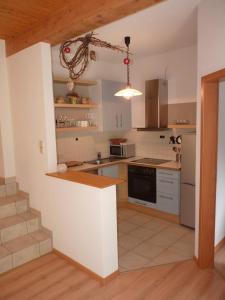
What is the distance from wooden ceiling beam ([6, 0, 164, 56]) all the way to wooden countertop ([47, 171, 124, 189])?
5.03ft

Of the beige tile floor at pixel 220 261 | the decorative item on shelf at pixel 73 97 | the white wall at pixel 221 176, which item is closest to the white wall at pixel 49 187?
the decorative item on shelf at pixel 73 97

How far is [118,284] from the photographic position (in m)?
2.43

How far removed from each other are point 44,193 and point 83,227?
0.81m

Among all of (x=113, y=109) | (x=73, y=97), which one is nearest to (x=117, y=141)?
(x=113, y=109)

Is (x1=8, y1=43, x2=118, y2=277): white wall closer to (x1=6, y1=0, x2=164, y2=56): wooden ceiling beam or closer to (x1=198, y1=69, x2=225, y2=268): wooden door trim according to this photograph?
(x1=6, y1=0, x2=164, y2=56): wooden ceiling beam

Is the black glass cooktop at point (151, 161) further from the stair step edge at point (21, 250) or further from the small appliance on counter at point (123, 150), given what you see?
the stair step edge at point (21, 250)

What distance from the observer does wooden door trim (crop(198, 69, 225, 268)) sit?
7.99 feet

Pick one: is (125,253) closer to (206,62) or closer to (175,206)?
(175,206)

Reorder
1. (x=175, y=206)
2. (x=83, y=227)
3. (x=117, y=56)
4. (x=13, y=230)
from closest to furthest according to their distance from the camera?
(x=83, y=227)
(x=13, y=230)
(x=175, y=206)
(x=117, y=56)

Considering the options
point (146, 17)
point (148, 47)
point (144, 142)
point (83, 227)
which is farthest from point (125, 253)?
point (148, 47)

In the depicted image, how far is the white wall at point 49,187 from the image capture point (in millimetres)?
2426

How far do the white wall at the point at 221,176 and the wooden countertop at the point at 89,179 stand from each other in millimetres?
1273

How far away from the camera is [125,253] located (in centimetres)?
302

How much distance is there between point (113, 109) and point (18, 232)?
8.69 feet
